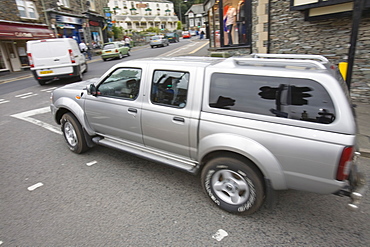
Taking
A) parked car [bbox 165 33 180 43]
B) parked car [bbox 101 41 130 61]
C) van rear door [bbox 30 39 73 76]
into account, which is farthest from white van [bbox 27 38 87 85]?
parked car [bbox 165 33 180 43]

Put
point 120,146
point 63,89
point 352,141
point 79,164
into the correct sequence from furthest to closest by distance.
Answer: point 63,89 < point 79,164 < point 120,146 < point 352,141

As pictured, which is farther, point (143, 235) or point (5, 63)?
point (5, 63)

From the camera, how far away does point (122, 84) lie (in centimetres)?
371

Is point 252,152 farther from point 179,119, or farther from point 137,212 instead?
point 137,212

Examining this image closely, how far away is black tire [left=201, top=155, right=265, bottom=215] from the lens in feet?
8.34

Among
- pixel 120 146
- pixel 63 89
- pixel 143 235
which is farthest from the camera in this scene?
pixel 63 89

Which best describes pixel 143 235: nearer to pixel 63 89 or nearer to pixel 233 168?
pixel 233 168

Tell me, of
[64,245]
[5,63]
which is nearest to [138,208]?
[64,245]

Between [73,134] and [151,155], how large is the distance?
1.88 meters

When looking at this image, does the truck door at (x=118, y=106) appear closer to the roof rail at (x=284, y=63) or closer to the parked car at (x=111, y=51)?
the roof rail at (x=284, y=63)

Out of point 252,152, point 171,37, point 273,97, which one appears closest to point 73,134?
point 252,152

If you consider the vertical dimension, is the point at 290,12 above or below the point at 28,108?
above

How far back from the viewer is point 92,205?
9.96 ft

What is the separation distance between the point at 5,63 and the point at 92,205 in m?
20.7
